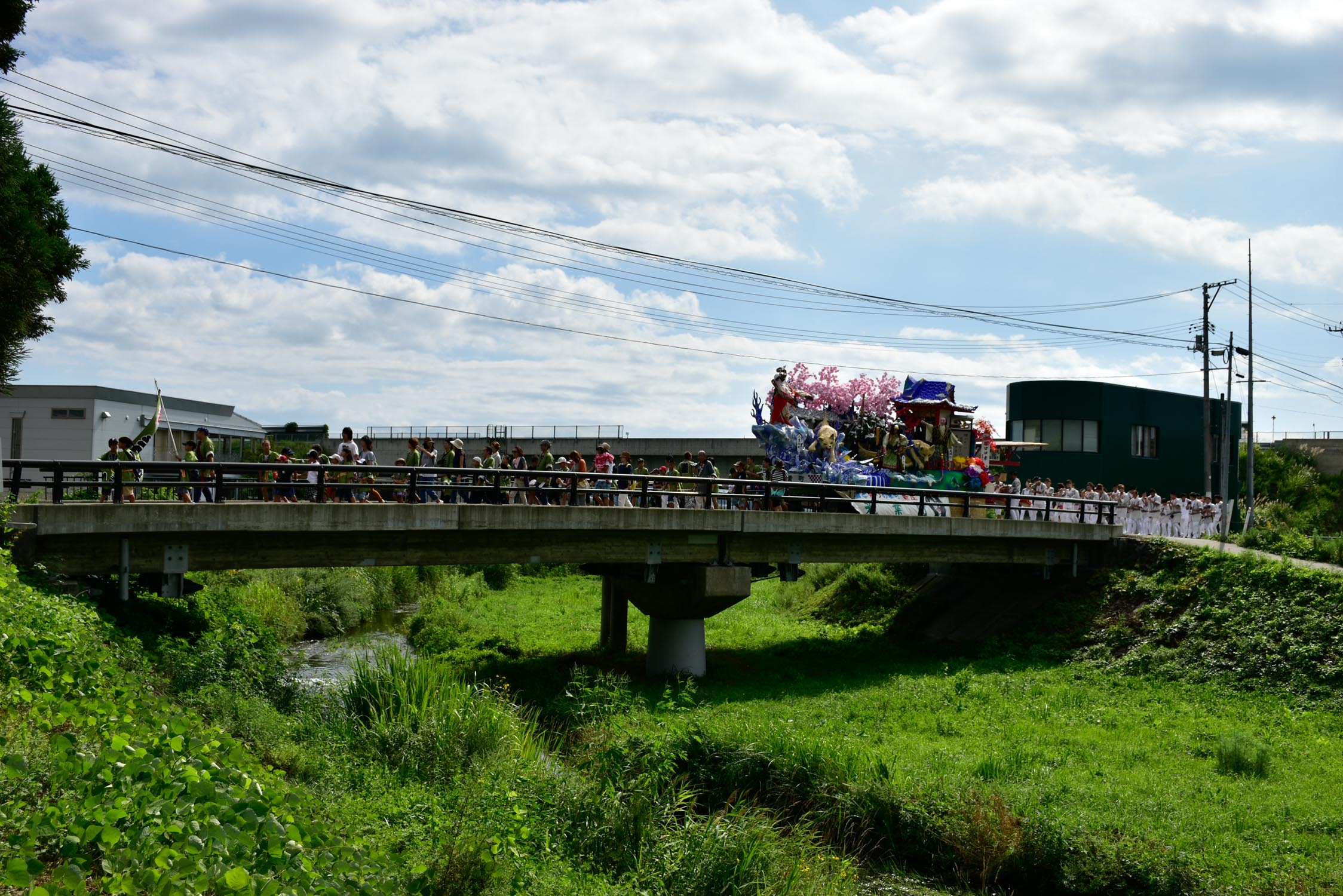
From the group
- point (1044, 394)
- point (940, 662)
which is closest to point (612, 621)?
point (940, 662)

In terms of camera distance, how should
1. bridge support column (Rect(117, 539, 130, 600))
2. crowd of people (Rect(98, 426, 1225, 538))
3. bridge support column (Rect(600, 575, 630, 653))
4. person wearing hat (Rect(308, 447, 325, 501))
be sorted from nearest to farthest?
bridge support column (Rect(117, 539, 130, 600))
person wearing hat (Rect(308, 447, 325, 501))
crowd of people (Rect(98, 426, 1225, 538))
bridge support column (Rect(600, 575, 630, 653))

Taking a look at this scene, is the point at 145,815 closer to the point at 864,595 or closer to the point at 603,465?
the point at 603,465

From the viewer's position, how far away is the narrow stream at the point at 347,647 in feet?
77.1

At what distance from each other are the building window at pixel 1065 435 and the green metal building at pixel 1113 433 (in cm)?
3

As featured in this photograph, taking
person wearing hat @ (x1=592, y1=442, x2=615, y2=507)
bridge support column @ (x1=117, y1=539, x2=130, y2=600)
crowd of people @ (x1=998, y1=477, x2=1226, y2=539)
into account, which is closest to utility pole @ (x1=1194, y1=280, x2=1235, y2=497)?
crowd of people @ (x1=998, y1=477, x2=1226, y2=539)

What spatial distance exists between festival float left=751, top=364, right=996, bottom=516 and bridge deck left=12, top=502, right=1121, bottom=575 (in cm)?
383

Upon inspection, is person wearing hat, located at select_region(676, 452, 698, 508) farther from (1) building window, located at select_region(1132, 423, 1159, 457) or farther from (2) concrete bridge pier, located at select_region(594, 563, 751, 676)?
(1) building window, located at select_region(1132, 423, 1159, 457)

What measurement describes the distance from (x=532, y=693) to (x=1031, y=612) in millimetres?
14810

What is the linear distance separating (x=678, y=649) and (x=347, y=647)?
9.36 metres

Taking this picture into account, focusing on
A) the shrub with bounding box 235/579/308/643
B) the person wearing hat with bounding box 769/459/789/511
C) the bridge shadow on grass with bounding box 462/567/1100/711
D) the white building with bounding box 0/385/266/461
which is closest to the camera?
the bridge shadow on grass with bounding box 462/567/1100/711

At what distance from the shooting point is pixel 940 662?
2700 centimetres

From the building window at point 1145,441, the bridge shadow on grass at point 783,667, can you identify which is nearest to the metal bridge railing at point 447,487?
the bridge shadow on grass at point 783,667

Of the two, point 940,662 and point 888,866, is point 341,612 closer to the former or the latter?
point 940,662

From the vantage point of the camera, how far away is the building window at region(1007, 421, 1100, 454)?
4838 cm
